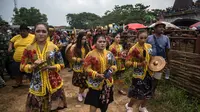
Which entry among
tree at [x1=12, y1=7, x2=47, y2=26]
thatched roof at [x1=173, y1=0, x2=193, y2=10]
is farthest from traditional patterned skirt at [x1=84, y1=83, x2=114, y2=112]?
tree at [x1=12, y1=7, x2=47, y2=26]

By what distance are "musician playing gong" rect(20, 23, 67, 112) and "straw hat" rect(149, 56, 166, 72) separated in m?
1.75

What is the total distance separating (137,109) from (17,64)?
368 centimetres

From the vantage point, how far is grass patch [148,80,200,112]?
397 centimetres

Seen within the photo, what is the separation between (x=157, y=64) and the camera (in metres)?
3.28

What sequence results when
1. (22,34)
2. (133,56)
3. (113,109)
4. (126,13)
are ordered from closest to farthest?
(133,56), (113,109), (22,34), (126,13)

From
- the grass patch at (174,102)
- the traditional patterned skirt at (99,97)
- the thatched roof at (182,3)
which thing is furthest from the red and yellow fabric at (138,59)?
the thatched roof at (182,3)

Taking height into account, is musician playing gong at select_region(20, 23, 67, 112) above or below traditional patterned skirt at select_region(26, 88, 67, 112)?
above

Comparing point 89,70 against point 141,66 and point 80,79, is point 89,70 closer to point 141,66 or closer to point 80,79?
point 141,66

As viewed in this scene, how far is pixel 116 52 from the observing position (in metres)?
4.94

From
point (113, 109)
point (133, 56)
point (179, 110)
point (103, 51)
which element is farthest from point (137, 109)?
point (103, 51)

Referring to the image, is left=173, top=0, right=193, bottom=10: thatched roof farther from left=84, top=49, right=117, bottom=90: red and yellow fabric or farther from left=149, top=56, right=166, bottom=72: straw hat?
left=84, top=49, right=117, bottom=90: red and yellow fabric

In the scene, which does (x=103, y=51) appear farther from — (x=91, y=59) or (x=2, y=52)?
(x=2, y=52)

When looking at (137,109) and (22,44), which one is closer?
(137,109)

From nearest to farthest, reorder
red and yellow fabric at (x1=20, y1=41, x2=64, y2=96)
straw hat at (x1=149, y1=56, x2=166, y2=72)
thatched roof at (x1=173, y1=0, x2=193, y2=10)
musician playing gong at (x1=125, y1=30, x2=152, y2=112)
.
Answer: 1. red and yellow fabric at (x1=20, y1=41, x2=64, y2=96)
2. straw hat at (x1=149, y1=56, x2=166, y2=72)
3. musician playing gong at (x1=125, y1=30, x2=152, y2=112)
4. thatched roof at (x1=173, y1=0, x2=193, y2=10)
